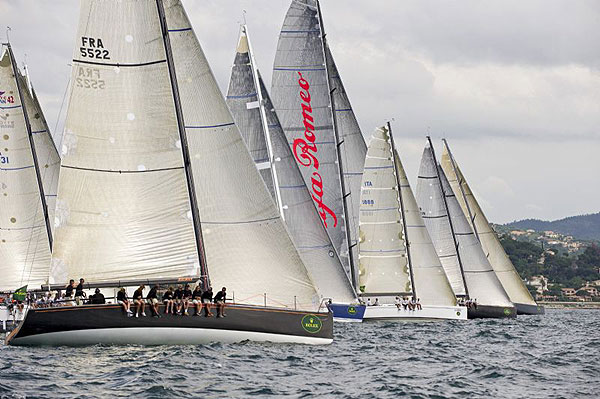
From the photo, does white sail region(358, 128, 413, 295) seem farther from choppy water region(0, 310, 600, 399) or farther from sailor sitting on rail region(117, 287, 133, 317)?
sailor sitting on rail region(117, 287, 133, 317)

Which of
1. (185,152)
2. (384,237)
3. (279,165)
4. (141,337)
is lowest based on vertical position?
(141,337)

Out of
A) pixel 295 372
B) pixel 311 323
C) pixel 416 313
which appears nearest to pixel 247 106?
pixel 311 323

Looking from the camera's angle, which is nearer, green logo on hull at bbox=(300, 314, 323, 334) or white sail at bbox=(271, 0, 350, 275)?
green logo on hull at bbox=(300, 314, 323, 334)

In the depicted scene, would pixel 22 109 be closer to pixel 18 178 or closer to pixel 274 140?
pixel 18 178

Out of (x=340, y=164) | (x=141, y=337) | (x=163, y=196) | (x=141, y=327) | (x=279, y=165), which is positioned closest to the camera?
(x=141, y=327)

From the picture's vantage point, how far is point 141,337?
2853 centimetres

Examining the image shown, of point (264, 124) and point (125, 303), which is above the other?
point (264, 124)

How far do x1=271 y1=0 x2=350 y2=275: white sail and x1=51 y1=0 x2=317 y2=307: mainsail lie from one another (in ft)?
59.6

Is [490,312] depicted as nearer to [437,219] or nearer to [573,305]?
[437,219]

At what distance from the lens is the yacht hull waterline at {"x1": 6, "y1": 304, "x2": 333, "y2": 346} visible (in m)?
28.2

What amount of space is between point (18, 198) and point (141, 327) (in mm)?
18909

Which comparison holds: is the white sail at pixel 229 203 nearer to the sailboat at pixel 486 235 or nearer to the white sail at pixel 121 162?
the white sail at pixel 121 162

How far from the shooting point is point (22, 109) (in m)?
45.5

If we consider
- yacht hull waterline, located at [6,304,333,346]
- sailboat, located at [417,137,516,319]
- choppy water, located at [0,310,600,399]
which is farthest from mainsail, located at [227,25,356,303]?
sailboat, located at [417,137,516,319]
